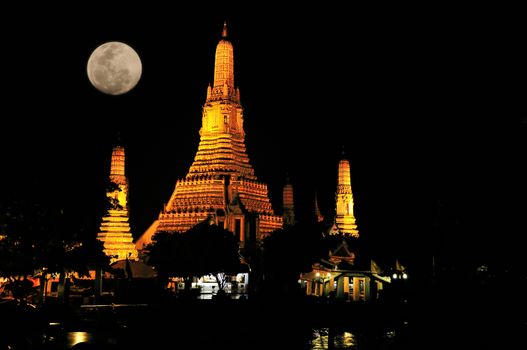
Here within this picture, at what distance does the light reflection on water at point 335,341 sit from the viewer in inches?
1052

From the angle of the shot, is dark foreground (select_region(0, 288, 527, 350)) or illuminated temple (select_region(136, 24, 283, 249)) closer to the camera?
dark foreground (select_region(0, 288, 527, 350))

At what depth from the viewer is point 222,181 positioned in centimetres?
8212

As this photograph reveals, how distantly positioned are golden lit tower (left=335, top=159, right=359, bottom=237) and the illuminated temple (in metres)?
8.56

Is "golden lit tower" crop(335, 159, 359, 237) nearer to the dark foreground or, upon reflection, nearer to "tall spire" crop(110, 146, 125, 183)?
"tall spire" crop(110, 146, 125, 183)

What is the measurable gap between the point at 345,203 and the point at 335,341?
6320cm

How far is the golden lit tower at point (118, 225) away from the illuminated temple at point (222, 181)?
5005 millimetres

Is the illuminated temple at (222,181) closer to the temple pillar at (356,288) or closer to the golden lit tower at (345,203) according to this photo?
the golden lit tower at (345,203)

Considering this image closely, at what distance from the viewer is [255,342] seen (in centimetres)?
2733

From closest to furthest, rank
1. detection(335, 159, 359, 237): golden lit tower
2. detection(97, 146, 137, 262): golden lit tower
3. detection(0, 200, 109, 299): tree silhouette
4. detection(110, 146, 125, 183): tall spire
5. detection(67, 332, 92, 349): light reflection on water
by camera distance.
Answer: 1. detection(67, 332, 92, 349): light reflection on water
2. detection(0, 200, 109, 299): tree silhouette
3. detection(97, 146, 137, 262): golden lit tower
4. detection(110, 146, 125, 183): tall spire
5. detection(335, 159, 359, 237): golden lit tower

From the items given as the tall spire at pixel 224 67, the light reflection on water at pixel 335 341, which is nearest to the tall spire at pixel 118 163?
the tall spire at pixel 224 67

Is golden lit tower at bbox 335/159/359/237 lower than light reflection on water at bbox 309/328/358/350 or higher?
higher

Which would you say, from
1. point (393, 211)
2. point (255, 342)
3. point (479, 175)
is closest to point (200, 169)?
point (393, 211)

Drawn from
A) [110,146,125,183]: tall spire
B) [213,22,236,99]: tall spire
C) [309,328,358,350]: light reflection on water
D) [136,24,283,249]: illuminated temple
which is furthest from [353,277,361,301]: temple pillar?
[213,22,236,99]: tall spire

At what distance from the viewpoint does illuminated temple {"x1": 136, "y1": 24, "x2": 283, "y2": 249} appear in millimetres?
80312
